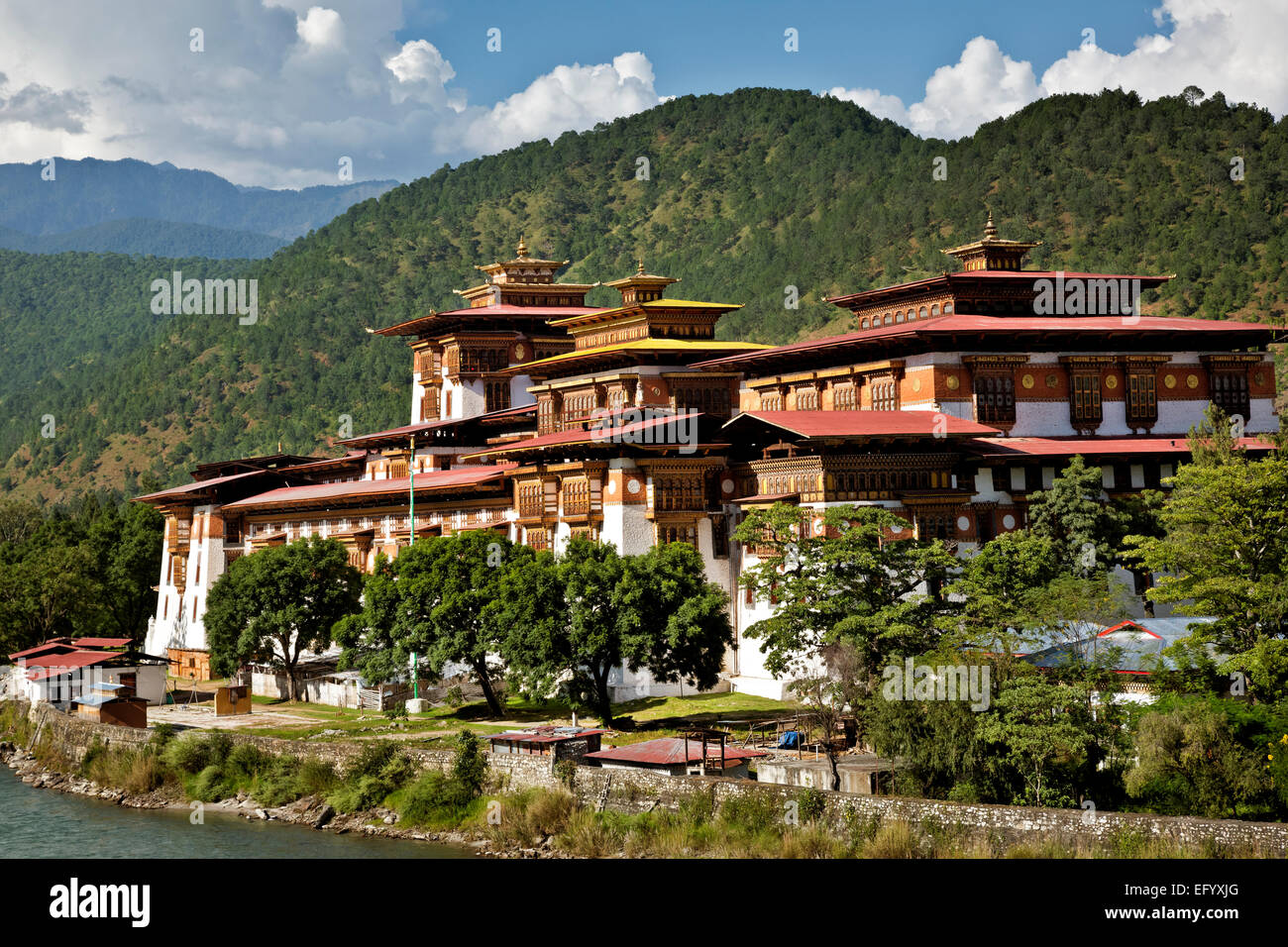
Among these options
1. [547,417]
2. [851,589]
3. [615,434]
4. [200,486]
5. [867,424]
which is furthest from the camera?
[200,486]

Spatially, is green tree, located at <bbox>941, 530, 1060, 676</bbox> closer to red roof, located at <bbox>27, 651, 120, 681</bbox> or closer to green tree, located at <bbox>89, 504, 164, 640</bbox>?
red roof, located at <bbox>27, 651, 120, 681</bbox>

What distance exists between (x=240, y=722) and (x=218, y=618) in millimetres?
10821

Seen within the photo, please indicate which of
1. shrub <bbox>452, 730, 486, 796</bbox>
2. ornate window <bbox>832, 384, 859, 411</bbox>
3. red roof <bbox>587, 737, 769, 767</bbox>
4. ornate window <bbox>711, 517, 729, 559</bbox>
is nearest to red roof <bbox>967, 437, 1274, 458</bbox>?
ornate window <bbox>832, 384, 859, 411</bbox>

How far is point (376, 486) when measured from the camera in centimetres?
7938

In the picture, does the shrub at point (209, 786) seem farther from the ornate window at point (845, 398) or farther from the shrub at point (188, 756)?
the ornate window at point (845, 398)

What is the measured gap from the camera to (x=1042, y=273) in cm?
6981

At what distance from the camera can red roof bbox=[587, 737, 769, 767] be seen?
41.0 m

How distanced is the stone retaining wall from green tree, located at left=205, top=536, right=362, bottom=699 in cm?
1573

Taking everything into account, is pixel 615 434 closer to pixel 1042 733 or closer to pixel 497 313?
pixel 1042 733

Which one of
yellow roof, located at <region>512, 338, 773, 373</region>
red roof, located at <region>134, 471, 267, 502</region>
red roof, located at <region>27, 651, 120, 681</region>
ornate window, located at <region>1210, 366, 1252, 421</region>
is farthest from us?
A: red roof, located at <region>134, 471, 267, 502</region>

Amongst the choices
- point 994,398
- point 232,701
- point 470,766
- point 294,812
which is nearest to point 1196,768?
point 470,766

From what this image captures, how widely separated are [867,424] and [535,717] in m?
15.5
